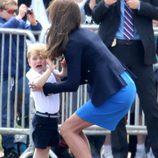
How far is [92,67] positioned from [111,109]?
42 centimetres

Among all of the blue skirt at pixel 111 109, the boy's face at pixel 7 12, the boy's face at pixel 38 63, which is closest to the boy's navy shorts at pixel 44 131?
the boy's face at pixel 38 63

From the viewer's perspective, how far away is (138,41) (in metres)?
8.02

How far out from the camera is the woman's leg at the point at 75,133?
720 cm

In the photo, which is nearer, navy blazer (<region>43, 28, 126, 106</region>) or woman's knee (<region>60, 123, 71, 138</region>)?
navy blazer (<region>43, 28, 126, 106</region>)

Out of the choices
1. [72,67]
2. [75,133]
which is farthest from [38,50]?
[75,133]

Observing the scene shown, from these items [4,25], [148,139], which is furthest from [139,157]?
[4,25]

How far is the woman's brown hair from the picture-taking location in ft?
23.0

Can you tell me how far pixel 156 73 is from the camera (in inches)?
337

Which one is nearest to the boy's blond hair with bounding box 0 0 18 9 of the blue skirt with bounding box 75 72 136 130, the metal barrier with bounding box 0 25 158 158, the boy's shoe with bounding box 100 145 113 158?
the metal barrier with bounding box 0 25 158 158

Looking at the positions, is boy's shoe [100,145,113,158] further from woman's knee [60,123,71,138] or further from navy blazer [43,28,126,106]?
navy blazer [43,28,126,106]

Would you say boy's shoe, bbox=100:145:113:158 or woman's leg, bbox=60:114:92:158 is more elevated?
woman's leg, bbox=60:114:92:158

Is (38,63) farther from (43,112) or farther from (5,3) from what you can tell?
(5,3)

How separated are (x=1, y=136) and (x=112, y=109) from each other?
7.16 ft

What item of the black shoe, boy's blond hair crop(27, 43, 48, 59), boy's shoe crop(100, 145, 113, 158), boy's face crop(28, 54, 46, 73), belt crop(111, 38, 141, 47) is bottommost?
the black shoe
